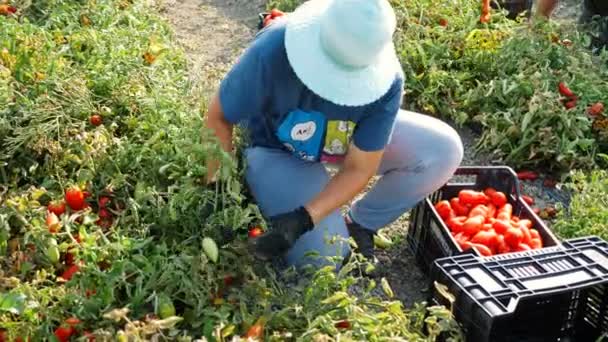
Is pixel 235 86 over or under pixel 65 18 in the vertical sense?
over

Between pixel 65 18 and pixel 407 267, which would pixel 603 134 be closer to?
pixel 407 267

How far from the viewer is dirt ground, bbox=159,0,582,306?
2.68 metres

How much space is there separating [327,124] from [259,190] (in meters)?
0.34

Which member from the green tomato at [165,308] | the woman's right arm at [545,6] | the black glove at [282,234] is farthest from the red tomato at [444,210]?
the woman's right arm at [545,6]

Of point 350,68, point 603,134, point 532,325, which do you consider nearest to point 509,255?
point 532,325

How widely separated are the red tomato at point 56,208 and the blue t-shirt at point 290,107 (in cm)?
59

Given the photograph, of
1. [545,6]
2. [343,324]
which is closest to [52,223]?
[343,324]

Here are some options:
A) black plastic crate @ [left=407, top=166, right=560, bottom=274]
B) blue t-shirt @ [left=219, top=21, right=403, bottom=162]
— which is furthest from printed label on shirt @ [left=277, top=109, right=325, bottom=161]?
black plastic crate @ [left=407, top=166, right=560, bottom=274]

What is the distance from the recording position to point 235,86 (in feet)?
7.10

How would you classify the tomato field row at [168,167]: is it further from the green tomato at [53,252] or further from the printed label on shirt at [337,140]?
the printed label on shirt at [337,140]

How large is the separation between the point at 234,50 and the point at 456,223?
201cm

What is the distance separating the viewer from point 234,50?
4.16 metres

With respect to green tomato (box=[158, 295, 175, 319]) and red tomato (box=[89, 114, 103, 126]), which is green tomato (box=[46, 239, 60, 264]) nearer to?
green tomato (box=[158, 295, 175, 319])

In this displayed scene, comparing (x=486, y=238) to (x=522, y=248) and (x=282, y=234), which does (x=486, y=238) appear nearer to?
(x=522, y=248)
